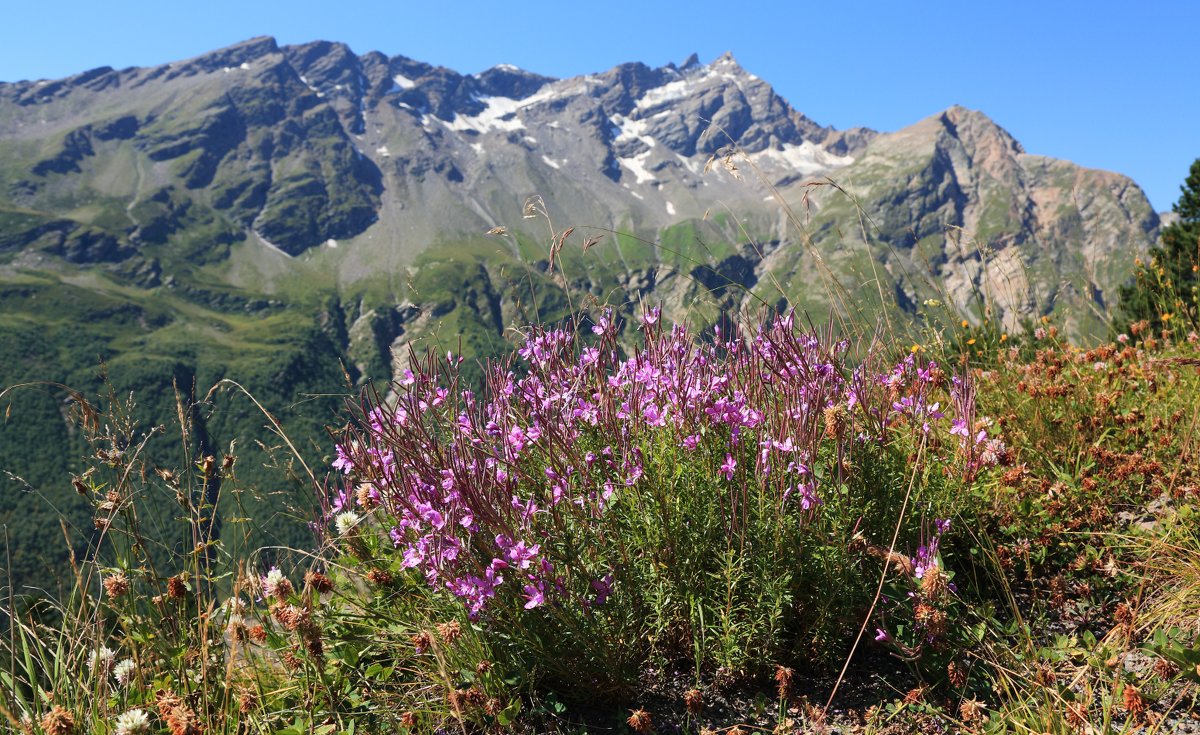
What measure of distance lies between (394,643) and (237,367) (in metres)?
189

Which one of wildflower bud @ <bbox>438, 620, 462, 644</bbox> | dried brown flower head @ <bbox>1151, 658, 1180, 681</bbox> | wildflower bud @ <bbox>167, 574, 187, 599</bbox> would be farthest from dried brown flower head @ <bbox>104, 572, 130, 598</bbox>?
dried brown flower head @ <bbox>1151, 658, 1180, 681</bbox>

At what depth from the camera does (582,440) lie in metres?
3.59

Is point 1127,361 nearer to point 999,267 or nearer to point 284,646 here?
point 999,267

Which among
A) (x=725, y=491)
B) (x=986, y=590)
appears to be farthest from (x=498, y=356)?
(x=986, y=590)

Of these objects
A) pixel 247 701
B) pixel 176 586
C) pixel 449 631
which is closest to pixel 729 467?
pixel 449 631

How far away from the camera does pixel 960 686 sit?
2760mm

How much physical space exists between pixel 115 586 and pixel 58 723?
773 mm

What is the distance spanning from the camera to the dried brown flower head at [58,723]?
2.42m

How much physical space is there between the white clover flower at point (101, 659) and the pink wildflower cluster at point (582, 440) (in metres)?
1.10

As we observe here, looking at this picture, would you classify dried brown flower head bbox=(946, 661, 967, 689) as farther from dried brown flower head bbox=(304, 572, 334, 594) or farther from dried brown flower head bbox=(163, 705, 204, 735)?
dried brown flower head bbox=(163, 705, 204, 735)

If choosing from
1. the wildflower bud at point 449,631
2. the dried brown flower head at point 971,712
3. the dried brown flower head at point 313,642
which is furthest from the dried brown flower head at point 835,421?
the dried brown flower head at point 313,642

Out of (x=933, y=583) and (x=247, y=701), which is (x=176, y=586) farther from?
(x=933, y=583)

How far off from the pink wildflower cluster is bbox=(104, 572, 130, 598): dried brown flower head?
3.14 feet

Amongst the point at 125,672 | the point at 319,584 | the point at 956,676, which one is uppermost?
the point at 956,676
